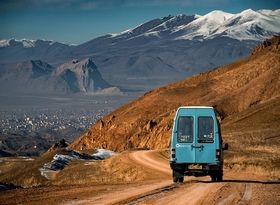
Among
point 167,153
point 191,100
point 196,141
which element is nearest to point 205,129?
point 196,141

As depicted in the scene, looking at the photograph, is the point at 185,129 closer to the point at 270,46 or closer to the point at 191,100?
the point at 191,100

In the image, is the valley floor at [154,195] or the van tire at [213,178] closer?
the valley floor at [154,195]

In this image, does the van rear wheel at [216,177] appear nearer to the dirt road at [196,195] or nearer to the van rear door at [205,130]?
the dirt road at [196,195]

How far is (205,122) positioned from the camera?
29719 mm

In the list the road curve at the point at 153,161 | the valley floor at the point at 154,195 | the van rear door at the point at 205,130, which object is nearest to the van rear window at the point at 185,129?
the van rear door at the point at 205,130

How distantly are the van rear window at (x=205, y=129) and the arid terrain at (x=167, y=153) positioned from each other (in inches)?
80.8

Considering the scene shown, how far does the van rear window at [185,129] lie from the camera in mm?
29719

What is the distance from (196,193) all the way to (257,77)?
90.6m

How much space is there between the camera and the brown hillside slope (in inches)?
4181

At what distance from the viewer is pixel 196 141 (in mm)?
29703

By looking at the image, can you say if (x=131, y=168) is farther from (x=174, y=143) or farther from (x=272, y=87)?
(x=272, y=87)

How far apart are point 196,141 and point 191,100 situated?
301 ft

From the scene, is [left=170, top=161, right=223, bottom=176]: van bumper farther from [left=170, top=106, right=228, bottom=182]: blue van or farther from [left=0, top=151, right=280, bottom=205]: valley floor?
[left=0, top=151, right=280, bottom=205]: valley floor

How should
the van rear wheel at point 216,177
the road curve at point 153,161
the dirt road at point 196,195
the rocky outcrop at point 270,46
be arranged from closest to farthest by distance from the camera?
the dirt road at point 196,195, the van rear wheel at point 216,177, the road curve at point 153,161, the rocky outcrop at point 270,46
